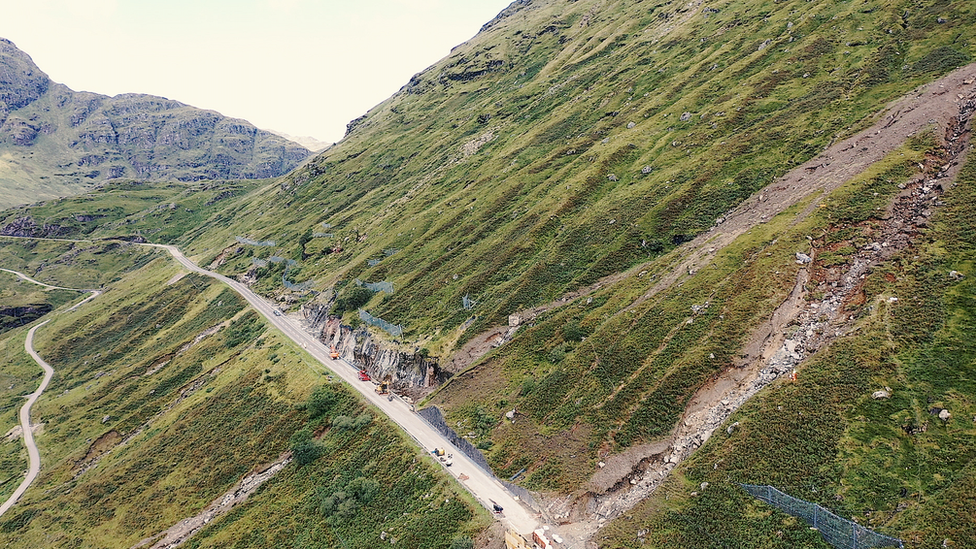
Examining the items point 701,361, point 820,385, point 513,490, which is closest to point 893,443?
point 820,385

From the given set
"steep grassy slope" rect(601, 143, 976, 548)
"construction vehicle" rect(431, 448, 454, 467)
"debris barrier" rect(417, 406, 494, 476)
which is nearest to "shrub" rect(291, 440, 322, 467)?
"debris barrier" rect(417, 406, 494, 476)

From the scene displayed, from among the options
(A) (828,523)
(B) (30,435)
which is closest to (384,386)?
(A) (828,523)

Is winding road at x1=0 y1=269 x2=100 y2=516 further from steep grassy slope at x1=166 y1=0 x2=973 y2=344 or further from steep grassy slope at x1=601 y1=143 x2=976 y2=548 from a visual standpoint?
steep grassy slope at x1=601 y1=143 x2=976 y2=548

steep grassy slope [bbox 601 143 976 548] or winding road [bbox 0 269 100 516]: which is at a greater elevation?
winding road [bbox 0 269 100 516]

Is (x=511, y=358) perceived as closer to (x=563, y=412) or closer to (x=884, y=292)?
(x=563, y=412)

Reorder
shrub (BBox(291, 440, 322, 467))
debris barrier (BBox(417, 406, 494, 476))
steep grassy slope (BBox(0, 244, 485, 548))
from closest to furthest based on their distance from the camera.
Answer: debris barrier (BBox(417, 406, 494, 476)) < steep grassy slope (BBox(0, 244, 485, 548)) < shrub (BBox(291, 440, 322, 467))

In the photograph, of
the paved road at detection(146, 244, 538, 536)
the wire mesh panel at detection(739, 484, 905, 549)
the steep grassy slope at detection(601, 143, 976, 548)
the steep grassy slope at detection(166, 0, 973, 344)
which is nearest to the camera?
the wire mesh panel at detection(739, 484, 905, 549)

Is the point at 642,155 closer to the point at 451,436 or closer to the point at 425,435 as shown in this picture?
the point at 451,436
